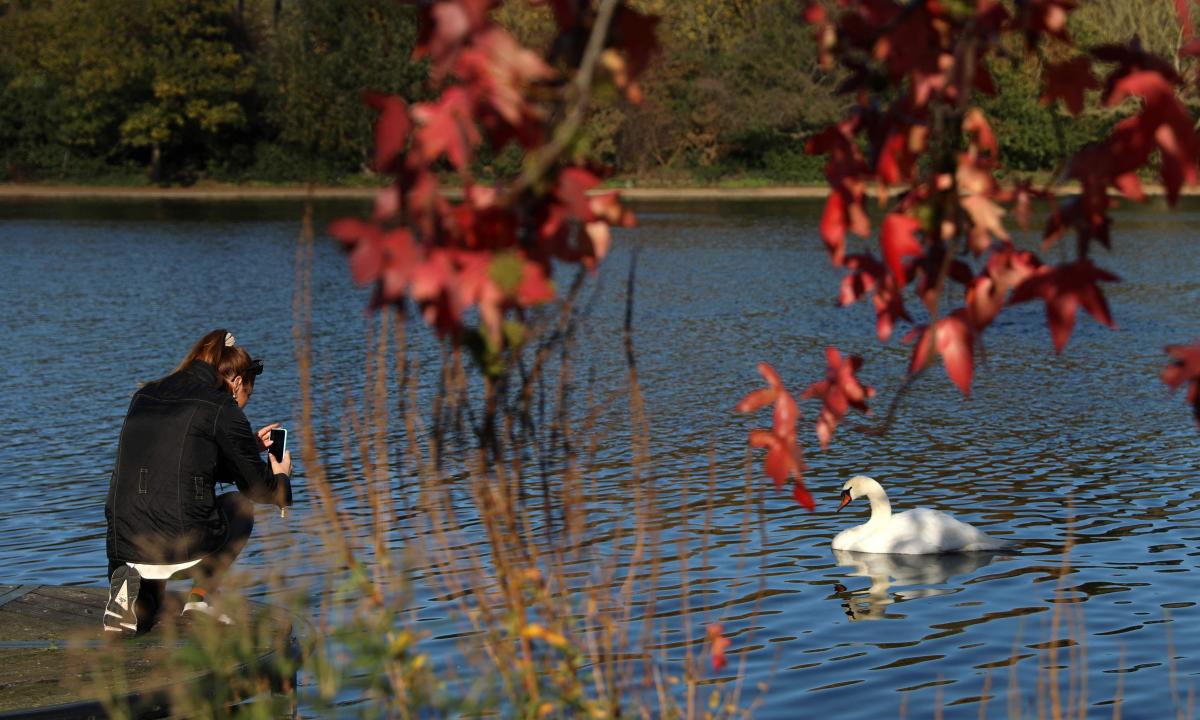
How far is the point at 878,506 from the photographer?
10992 millimetres

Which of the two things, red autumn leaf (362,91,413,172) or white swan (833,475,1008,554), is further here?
white swan (833,475,1008,554)

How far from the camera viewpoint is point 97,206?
204 feet

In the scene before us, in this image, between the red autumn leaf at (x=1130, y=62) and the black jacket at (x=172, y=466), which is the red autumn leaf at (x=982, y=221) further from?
the black jacket at (x=172, y=466)

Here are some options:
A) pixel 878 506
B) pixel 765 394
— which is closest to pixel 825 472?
pixel 878 506

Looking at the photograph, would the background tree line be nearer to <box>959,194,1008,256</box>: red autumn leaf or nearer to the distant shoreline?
the distant shoreline

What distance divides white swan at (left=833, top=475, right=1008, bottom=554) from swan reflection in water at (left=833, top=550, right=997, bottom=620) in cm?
5

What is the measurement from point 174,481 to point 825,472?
7.33 metres

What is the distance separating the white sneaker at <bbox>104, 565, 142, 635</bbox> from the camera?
7.10 m

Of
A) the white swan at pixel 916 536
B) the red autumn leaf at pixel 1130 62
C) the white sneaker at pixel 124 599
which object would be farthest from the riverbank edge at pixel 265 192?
the red autumn leaf at pixel 1130 62

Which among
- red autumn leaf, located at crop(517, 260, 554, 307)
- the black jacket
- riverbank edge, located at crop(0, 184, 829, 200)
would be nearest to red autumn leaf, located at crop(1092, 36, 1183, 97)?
red autumn leaf, located at crop(517, 260, 554, 307)

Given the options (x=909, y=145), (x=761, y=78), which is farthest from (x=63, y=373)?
(x=761, y=78)

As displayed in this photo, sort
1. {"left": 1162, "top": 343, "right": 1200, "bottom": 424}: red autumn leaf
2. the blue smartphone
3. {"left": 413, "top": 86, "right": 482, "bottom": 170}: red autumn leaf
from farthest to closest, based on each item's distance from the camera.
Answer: the blue smartphone, {"left": 1162, "top": 343, "right": 1200, "bottom": 424}: red autumn leaf, {"left": 413, "top": 86, "right": 482, "bottom": 170}: red autumn leaf

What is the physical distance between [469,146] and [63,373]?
17726 millimetres

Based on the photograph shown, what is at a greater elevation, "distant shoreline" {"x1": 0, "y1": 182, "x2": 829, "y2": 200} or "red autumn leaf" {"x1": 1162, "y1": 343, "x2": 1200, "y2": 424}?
"red autumn leaf" {"x1": 1162, "y1": 343, "x2": 1200, "y2": 424}
